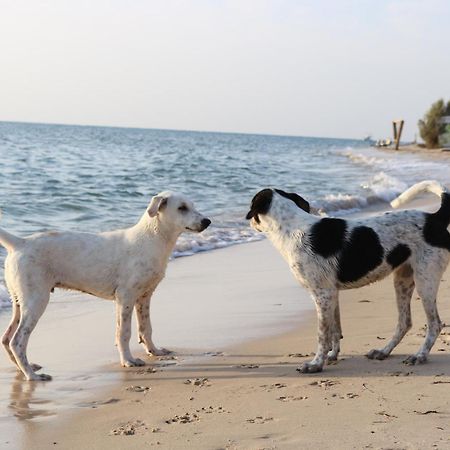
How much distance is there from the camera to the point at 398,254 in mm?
5852

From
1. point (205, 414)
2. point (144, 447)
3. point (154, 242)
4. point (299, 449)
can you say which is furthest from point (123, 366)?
point (299, 449)

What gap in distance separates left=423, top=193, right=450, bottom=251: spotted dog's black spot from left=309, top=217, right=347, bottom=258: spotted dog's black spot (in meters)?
0.66

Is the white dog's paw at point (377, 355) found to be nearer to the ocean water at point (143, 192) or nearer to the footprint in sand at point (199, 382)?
the footprint in sand at point (199, 382)

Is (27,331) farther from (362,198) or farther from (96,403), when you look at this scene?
(362,198)

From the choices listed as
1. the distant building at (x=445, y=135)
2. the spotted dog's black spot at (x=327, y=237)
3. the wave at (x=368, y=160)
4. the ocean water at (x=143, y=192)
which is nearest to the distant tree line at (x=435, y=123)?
the distant building at (x=445, y=135)

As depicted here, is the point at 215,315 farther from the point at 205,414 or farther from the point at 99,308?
the point at 205,414

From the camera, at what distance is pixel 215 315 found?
786cm

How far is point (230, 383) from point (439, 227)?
2.10m

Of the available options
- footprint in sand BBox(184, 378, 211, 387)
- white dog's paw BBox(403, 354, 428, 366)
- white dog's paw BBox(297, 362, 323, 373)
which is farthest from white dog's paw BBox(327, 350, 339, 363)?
footprint in sand BBox(184, 378, 211, 387)

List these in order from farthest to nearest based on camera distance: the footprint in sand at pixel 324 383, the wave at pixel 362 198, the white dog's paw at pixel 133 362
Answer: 1. the wave at pixel 362 198
2. the white dog's paw at pixel 133 362
3. the footprint in sand at pixel 324 383

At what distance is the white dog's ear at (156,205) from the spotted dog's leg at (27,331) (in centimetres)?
118

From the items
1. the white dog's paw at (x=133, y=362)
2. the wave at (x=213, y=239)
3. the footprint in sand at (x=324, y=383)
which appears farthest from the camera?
the wave at (x=213, y=239)

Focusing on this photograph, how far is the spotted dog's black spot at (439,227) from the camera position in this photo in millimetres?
5832

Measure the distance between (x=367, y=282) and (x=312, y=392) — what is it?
4.28 feet
